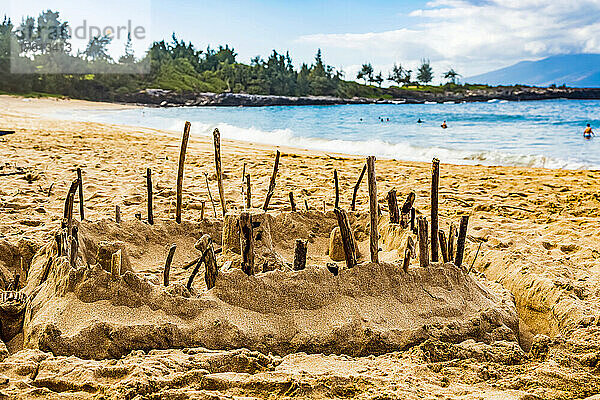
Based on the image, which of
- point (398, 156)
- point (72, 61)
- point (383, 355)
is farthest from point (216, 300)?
point (72, 61)

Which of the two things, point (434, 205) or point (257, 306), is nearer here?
point (257, 306)

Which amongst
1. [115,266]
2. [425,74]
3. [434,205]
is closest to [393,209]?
[434,205]

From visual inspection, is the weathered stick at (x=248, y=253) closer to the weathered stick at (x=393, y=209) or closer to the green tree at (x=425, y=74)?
the weathered stick at (x=393, y=209)

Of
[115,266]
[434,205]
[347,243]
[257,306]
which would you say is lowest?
[257,306]

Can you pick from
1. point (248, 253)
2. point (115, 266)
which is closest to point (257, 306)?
point (248, 253)

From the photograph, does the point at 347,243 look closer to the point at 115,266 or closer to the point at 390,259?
the point at 390,259

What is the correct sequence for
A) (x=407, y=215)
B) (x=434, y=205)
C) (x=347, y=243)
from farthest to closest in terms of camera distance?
(x=407, y=215) < (x=434, y=205) < (x=347, y=243)

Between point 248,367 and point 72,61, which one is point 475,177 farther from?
point 72,61

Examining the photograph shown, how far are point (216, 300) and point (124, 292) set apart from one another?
45 cm

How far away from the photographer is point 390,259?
3328 millimetres

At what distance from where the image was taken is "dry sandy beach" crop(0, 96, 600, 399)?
1983 mm

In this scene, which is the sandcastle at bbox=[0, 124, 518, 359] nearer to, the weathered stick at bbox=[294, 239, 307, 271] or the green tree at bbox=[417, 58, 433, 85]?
the weathered stick at bbox=[294, 239, 307, 271]

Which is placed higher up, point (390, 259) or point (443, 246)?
point (443, 246)

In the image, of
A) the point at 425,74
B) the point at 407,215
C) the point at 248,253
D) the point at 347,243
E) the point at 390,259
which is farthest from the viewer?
the point at 425,74
